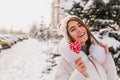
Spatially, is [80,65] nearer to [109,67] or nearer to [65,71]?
[65,71]

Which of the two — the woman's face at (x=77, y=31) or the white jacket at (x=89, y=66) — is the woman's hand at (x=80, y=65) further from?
the woman's face at (x=77, y=31)

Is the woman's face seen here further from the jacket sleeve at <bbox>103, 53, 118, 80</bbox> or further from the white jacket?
the jacket sleeve at <bbox>103, 53, 118, 80</bbox>

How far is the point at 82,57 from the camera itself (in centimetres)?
332

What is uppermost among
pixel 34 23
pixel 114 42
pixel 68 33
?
pixel 68 33

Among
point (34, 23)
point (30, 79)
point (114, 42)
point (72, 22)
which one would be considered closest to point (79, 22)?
point (72, 22)

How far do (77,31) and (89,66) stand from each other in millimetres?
360

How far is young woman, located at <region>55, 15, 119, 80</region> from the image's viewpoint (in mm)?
3332

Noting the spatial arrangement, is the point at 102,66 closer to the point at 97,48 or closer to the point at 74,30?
the point at 97,48

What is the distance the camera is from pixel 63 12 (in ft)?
24.7

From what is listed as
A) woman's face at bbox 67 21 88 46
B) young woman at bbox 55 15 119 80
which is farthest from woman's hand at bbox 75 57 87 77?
woman's face at bbox 67 21 88 46

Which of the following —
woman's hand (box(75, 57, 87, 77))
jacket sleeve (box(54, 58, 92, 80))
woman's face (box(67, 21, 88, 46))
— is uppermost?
woman's face (box(67, 21, 88, 46))

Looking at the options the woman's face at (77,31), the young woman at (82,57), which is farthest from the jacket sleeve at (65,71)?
the woman's face at (77,31)

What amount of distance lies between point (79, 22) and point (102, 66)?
0.49m

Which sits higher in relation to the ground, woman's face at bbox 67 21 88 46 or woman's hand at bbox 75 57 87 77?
woman's face at bbox 67 21 88 46
